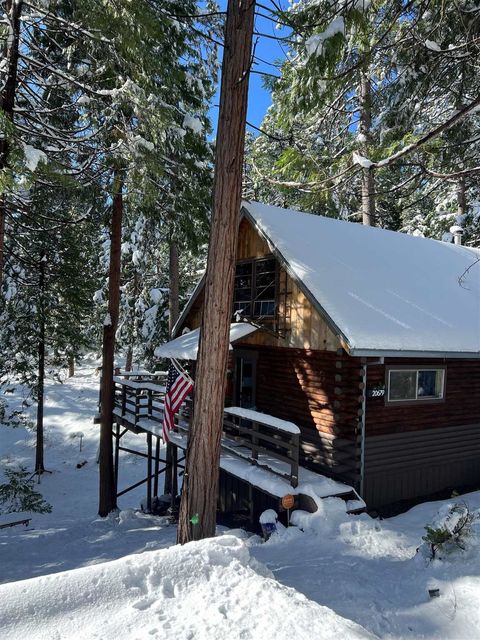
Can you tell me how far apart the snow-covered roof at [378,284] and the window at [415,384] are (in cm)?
90

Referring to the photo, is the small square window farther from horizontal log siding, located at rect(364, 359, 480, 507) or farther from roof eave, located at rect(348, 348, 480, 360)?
roof eave, located at rect(348, 348, 480, 360)

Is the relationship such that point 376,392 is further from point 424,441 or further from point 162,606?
point 162,606

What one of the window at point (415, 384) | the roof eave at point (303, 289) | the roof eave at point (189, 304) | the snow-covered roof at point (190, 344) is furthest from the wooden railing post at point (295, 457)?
the roof eave at point (189, 304)

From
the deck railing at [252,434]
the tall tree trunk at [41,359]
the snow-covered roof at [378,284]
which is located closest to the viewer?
the deck railing at [252,434]

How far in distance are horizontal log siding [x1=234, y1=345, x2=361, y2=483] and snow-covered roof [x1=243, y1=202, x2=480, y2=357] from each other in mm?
961

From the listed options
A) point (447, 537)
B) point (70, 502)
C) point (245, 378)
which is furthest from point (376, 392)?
point (70, 502)

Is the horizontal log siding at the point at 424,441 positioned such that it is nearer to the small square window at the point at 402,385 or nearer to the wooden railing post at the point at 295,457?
the small square window at the point at 402,385

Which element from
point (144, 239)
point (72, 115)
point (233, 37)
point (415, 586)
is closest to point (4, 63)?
point (72, 115)

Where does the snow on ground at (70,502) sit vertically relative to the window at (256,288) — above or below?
below

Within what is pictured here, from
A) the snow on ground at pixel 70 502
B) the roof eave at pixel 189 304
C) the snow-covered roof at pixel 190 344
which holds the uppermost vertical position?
the roof eave at pixel 189 304

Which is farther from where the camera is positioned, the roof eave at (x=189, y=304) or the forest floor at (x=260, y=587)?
the roof eave at (x=189, y=304)

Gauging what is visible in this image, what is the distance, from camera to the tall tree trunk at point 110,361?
12.7m

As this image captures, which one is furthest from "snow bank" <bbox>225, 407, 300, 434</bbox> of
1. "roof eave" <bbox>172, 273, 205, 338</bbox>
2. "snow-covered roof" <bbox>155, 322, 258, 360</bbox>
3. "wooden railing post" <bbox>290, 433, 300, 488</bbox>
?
"roof eave" <bbox>172, 273, 205, 338</bbox>

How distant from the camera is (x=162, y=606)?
12.2ft
